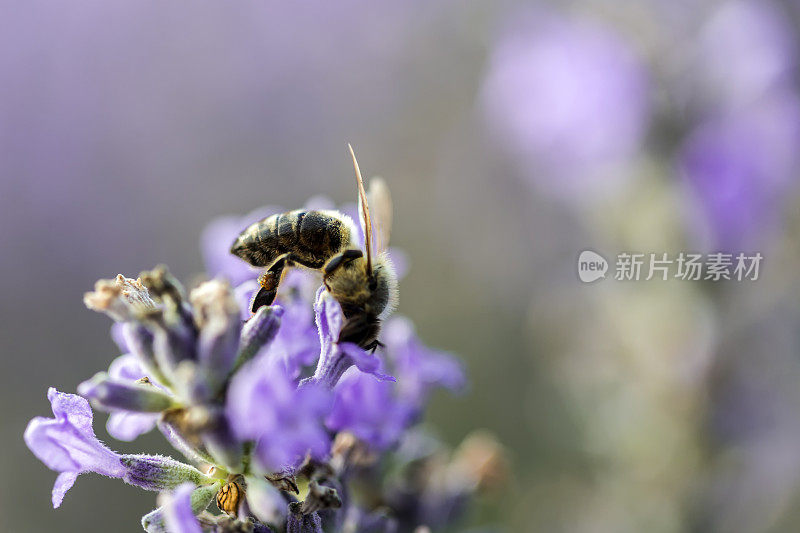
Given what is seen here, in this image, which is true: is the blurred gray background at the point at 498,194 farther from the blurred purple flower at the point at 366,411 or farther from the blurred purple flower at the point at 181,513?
the blurred purple flower at the point at 181,513

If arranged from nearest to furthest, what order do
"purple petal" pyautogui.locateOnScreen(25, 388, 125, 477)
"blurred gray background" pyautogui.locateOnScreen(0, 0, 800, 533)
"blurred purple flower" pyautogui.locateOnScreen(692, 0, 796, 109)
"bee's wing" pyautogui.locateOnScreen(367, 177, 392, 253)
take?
"purple petal" pyautogui.locateOnScreen(25, 388, 125, 477) < "bee's wing" pyautogui.locateOnScreen(367, 177, 392, 253) < "blurred gray background" pyautogui.locateOnScreen(0, 0, 800, 533) < "blurred purple flower" pyautogui.locateOnScreen(692, 0, 796, 109)

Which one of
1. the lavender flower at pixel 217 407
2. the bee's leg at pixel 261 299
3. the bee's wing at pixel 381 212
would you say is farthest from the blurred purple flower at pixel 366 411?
the bee's wing at pixel 381 212

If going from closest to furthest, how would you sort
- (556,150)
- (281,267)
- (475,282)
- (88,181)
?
1. (281,267)
2. (556,150)
3. (475,282)
4. (88,181)

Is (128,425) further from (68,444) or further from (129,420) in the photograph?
(68,444)

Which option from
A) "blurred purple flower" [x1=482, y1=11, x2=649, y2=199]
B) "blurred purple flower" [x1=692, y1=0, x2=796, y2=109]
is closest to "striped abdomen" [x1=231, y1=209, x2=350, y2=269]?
"blurred purple flower" [x1=482, y1=11, x2=649, y2=199]

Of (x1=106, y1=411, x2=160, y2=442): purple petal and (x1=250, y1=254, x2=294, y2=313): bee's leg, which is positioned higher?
(x1=250, y1=254, x2=294, y2=313): bee's leg

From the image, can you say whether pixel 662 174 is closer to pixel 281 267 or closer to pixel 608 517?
pixel 608 517

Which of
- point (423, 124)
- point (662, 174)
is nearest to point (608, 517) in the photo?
point (662, 174)

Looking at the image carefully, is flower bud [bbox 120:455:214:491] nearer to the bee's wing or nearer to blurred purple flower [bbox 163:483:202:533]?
blurred purple flower [bbox 163:483:202:533]
